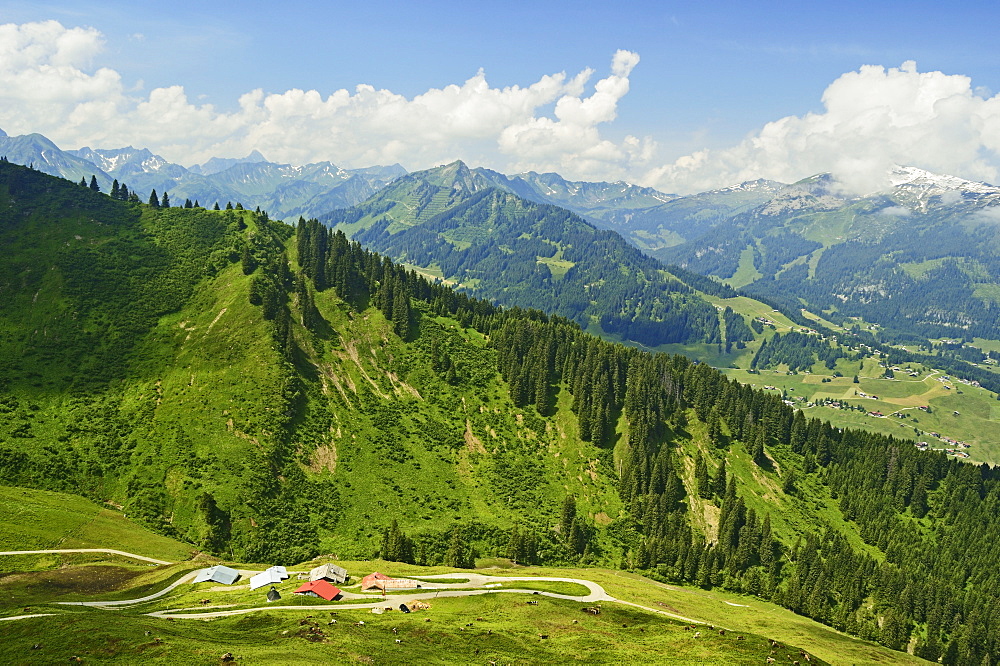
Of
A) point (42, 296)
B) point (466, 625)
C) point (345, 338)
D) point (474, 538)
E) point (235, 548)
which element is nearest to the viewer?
point (466, 625)

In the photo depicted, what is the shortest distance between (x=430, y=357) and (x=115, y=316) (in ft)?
309

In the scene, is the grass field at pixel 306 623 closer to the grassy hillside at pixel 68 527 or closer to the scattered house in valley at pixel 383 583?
the grassy hillside at pixel 68 527

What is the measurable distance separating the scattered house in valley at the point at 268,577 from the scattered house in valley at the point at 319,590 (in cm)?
702

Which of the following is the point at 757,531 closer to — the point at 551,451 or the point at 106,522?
the point at 551,451

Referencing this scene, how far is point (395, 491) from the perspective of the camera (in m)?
145

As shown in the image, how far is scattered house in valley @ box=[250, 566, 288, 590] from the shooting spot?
90.0 m

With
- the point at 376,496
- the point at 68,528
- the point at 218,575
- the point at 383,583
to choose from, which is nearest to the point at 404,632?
the point at 383,583

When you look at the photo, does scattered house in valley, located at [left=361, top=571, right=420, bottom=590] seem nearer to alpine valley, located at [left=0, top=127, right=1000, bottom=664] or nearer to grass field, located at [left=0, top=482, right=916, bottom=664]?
→ alpine valley, located at [left=0, top=127, right=1000, bottom=664]

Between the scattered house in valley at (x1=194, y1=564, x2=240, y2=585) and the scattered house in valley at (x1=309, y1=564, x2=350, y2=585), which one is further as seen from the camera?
the scattered house in valley at (x1=309, y1=564, x2=350, y2=585)

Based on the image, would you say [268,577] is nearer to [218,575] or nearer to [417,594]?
[218,575]

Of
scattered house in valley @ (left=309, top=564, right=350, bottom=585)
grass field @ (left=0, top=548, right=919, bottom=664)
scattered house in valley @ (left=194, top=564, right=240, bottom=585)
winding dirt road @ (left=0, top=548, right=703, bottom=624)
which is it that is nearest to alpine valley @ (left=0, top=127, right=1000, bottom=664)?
grass field @ (left=0, top=548, right=919, bottom=664)

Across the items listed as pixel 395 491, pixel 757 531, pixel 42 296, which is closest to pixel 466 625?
pixel 395 491

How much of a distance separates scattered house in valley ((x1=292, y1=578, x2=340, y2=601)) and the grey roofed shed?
379 centimetres

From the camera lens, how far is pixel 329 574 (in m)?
93.2
